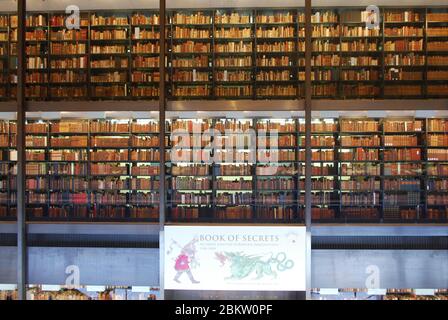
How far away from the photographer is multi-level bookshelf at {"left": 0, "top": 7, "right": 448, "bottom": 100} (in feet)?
18.4

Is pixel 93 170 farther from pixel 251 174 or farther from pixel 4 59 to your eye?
pixel 251 174

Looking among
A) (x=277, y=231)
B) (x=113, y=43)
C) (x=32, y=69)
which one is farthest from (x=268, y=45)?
(x=32, y=69)

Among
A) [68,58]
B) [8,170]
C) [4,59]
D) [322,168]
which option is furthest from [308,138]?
[4,59]

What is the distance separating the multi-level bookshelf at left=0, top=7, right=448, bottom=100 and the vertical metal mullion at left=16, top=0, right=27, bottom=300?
0.10 meters

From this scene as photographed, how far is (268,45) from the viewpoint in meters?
6.12

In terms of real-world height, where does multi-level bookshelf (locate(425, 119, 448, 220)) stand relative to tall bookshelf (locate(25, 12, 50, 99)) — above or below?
below

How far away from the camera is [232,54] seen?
19.7ft

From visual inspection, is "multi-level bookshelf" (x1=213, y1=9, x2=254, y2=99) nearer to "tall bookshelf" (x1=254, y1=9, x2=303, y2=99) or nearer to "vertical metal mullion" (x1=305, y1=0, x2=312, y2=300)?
"tall bookshelf" (x1=254, y1=9, x2=303, y2=99)

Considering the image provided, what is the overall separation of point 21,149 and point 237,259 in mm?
3292

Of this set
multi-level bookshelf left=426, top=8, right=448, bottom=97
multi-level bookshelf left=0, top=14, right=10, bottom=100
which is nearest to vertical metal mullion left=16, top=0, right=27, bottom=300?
multi-level bookshelf left=0, top=14, right=10, bottom=100

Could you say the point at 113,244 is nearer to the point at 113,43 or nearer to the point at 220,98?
the point at 220,98

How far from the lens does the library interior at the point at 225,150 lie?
17.3 ft

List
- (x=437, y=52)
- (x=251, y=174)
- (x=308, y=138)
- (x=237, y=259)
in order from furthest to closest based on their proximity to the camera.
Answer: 1. (x=437, y=52)
2. (x=251, y=174)
3. (x=308, y=138)
4. (x=237, y=259)
